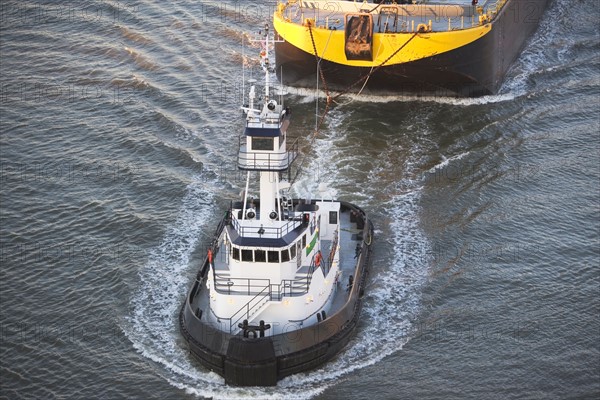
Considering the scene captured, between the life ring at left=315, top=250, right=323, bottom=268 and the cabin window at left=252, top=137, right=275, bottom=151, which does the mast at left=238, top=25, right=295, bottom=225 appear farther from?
the life ring at left=315, top=250, right=323, bottom=268

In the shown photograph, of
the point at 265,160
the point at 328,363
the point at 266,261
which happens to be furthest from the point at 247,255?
the point at 328,363

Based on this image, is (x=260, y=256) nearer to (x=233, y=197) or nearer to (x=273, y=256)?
(x=273, y=256)

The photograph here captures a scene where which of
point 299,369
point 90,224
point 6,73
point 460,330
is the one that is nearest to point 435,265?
point 460,330

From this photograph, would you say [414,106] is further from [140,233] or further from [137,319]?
[137,319]

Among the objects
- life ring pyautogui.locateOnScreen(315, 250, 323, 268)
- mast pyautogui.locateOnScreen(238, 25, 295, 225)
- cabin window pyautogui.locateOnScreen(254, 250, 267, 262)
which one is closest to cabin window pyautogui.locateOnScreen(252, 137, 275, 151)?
mast pyautogui.locateOnScreen(238, 25, 295, 225)

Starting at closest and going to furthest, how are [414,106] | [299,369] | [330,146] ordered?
[299,369] → [330,146] → [414,106]

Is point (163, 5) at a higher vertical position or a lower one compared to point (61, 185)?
higher
